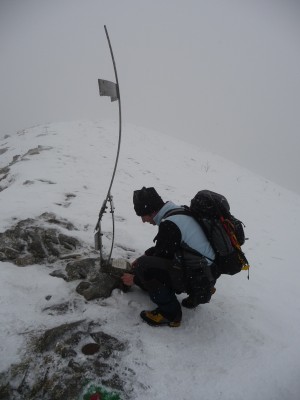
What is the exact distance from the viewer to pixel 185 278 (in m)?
3.46

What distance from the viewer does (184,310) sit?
4.00 meters

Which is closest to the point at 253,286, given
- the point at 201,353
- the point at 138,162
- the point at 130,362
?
the point at 201,353

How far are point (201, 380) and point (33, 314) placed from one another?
2047 mm

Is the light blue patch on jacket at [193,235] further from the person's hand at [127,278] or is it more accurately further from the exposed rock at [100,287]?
the exposed rock at [100,287]

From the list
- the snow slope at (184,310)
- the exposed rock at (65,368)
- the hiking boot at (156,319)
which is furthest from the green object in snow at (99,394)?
the hiking boot at (156,319)

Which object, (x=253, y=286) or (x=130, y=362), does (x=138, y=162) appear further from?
(x=130, y=362)

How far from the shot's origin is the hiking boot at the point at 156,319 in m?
3.60

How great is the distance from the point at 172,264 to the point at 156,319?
0.75 m

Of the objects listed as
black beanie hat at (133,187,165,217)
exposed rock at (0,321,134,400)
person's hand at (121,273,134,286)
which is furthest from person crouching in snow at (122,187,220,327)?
exposed rock at (0,321,134,400)

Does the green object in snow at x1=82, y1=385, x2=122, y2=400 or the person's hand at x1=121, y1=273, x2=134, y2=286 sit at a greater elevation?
the person's hand at x1=121, y1=273, x2=134, y2=286

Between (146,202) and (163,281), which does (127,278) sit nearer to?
(163,281)

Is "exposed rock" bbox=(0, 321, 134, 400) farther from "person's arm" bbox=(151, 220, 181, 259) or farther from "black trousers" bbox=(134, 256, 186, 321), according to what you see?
"person's arm" bbox=(151, 220, 181, 259)

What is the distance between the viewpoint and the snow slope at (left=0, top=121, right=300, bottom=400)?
3014mm

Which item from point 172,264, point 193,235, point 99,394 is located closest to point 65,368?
point 99,394
